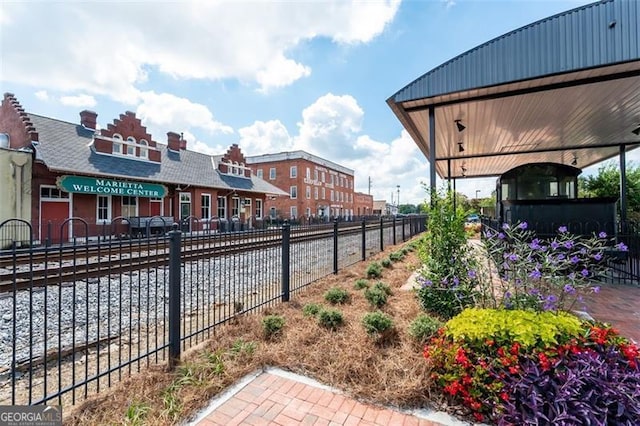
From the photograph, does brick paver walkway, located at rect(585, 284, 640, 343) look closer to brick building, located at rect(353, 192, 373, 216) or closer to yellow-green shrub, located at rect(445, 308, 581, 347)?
yellow-green shrub, located at rect(445, 308, 581, 347)

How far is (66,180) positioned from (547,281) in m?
19.5

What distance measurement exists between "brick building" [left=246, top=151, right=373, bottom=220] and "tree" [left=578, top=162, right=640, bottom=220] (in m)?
23.8

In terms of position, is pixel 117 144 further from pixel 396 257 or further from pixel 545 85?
pixel 545 85

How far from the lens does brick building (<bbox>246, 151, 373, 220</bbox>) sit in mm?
39062

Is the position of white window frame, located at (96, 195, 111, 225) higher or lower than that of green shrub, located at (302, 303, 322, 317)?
higher

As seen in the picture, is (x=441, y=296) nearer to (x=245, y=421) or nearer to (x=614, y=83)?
(x=245, y=421)

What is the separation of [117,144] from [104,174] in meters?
3.74

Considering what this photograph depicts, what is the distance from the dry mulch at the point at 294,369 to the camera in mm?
2650

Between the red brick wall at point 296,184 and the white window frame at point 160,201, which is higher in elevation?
the red brick wall at point 296,184

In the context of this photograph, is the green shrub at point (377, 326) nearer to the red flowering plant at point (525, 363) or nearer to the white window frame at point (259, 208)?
the red flowering plant at point (525, 363)

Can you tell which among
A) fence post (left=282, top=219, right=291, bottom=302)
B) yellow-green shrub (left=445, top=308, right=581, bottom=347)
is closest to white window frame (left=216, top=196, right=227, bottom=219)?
fence post (left=282, top=219, right=291, bottom=302)

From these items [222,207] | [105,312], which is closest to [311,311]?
[105,312]

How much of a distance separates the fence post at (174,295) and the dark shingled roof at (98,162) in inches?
609

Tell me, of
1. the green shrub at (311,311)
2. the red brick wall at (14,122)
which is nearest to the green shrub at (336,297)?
the green shrub at (311,311)
